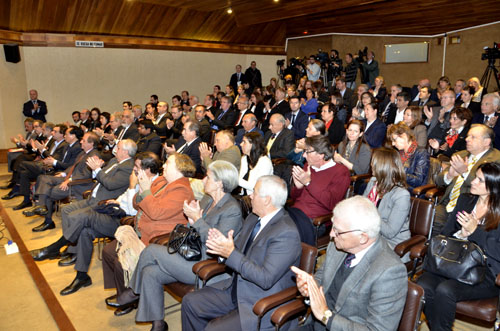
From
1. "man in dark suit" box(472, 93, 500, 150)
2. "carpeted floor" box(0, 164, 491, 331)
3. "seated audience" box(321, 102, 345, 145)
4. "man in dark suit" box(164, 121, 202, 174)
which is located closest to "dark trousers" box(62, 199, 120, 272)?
"carpeted floor" box(0, 164, 491, 331)

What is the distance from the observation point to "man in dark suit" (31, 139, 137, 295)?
3.58 metres

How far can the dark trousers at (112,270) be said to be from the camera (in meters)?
3.05

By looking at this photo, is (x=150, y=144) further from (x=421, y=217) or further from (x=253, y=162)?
(x=421, y=217)

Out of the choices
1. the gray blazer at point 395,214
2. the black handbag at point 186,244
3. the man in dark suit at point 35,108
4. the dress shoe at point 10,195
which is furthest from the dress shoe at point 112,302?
the man in dark suit at point 35,108

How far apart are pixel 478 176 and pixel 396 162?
504 millimetres

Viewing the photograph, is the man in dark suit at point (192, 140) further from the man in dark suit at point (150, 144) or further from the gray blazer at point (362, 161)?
the gray blazer at point (362, 161)

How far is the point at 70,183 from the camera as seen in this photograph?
4668mm

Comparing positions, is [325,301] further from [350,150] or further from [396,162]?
[350,150]

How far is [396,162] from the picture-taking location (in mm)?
2736

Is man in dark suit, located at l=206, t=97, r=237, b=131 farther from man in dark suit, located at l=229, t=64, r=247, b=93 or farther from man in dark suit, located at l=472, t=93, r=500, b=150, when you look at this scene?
man in dark suit, located at l=472, t=93, r=500, b=150

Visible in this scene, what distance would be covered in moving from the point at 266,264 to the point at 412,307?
2.41 feet

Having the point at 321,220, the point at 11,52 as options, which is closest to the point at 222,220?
the point at 321,220

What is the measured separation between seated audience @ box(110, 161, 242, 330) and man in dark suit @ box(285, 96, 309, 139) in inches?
135

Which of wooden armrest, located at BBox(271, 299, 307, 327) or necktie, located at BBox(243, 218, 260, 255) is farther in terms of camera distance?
necktie, located at BBox(243, 218, 260, 255)
